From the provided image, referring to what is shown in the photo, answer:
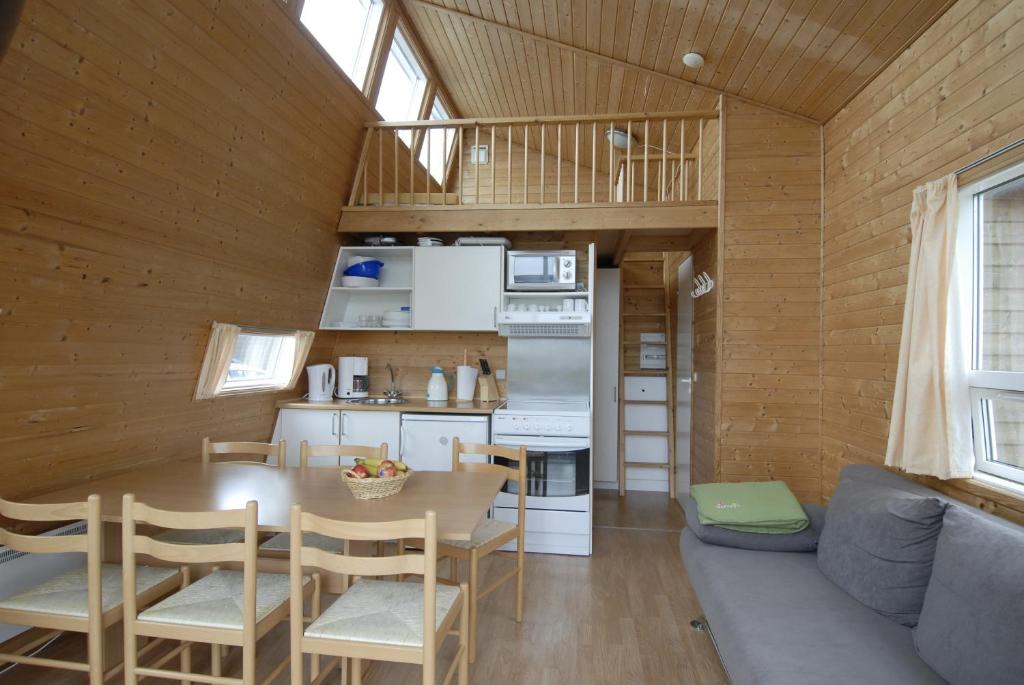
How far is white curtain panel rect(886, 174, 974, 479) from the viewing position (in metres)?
2.18

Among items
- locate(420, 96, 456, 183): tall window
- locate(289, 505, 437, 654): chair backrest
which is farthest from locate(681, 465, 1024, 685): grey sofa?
locate(420, 96, 456, 183): tall window

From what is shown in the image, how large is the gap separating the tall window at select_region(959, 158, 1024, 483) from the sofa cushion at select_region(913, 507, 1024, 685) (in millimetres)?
576

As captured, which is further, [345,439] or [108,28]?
[345,439]

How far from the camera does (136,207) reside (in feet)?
7.96

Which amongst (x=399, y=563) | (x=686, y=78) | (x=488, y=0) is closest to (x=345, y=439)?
(x=399, y=563)

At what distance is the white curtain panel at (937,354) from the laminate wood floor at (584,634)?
1251 mm

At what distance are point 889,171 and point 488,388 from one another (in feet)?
9.59

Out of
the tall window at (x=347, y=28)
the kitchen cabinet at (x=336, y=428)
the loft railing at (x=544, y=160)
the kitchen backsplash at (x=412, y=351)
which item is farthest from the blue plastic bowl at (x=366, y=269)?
the tall window at (x=347, y=28)

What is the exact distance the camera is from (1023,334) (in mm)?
2002

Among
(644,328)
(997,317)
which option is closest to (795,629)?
(997,317)

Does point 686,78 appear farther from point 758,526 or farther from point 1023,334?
point 758,526

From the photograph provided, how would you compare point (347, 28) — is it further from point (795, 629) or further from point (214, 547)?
point (795, 629)

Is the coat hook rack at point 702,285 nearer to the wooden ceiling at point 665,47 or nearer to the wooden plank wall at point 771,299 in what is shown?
the wooden plank wall at point 771,299

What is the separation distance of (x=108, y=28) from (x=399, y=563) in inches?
84.7
